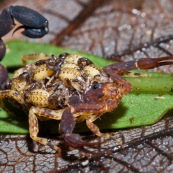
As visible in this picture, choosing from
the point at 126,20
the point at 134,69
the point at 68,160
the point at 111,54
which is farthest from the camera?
the point at 126,20

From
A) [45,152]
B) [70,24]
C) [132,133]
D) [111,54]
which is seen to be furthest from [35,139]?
[70,24]

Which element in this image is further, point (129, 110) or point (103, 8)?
point (103, 8)

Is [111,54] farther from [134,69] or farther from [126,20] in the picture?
[134,69]

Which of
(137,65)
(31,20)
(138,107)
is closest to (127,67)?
(137,65)

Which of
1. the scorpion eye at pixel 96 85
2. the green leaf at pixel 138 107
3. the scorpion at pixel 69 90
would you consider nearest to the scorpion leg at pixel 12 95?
the scorpion at pixel 69 90

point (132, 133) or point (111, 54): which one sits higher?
point (111, 54)

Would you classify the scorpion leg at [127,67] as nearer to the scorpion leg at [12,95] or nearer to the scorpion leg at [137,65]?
the scorpion leg at [137,65]

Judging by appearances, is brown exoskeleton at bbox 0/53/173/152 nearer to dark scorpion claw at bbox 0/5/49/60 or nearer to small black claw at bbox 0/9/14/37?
dark scorpion claw at bbox 0/5/49/60
